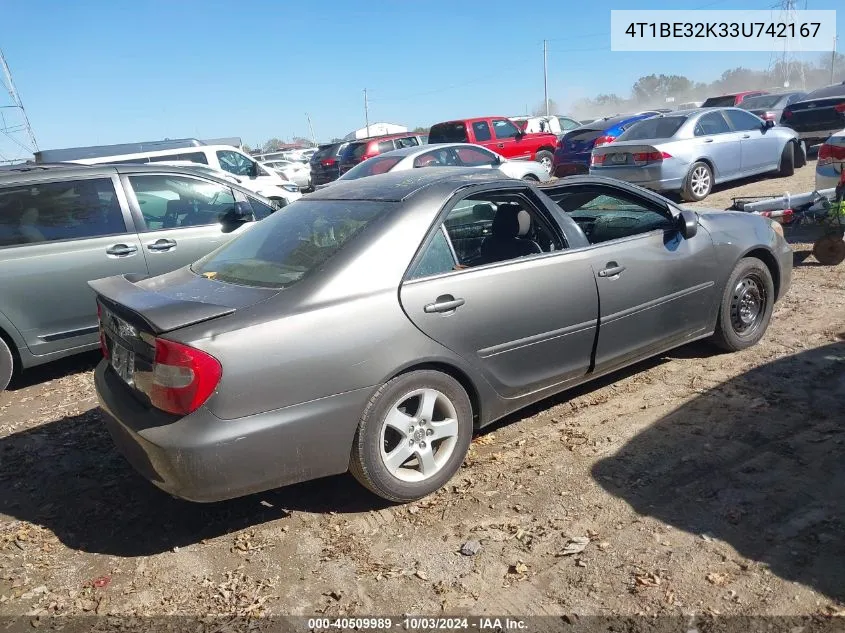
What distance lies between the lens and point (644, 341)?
4.24 m

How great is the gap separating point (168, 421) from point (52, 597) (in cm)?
88

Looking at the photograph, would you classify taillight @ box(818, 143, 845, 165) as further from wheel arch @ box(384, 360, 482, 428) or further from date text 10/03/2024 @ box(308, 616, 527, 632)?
date text 10/03/2024 @ box(308, 616, 527, 632)

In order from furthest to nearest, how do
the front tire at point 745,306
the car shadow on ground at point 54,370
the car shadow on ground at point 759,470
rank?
the car shadow on ground at point 54,370 < the front tire at point 745,306 < the car shadow on ground at point 759,470

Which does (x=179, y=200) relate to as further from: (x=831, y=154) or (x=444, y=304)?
(x=831, y=154)

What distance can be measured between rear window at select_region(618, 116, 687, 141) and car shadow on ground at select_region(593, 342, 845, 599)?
7.87 meters

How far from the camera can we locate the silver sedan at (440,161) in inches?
436

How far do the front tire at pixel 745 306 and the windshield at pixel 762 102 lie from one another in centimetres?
1598

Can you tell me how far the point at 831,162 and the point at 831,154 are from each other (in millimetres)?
89

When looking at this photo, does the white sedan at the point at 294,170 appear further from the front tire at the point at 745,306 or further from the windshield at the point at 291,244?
the windshield at the point at 291,244

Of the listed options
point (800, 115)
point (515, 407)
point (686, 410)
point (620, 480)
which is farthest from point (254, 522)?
point (800, 115)

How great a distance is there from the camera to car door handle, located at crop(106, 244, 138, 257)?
5.48 m

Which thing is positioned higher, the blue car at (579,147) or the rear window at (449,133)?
the rear window at (449,133)

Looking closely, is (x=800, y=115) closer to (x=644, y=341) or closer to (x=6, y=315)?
(x=644, y=341)

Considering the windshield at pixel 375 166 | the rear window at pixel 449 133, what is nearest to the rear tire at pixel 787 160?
the rear window at pixel 449 133
